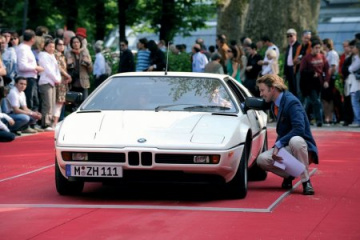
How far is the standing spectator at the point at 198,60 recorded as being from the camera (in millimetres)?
26047

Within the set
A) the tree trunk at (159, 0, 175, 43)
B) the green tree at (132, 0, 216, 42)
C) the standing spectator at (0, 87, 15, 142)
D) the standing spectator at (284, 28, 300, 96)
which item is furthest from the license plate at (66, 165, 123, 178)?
the tree trunk at (159, 0, 175, 43)

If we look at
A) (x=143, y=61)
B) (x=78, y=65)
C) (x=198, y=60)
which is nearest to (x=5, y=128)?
(x=78, y=65)

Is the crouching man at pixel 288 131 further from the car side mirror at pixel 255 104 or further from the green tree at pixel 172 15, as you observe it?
the green tree at pixel 172 15

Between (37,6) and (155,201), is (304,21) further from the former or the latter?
(155,201)

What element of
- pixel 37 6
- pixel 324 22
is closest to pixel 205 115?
pixel 37 6

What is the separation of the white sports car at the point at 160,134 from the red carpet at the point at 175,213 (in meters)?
0.32

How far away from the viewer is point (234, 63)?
25188 mm

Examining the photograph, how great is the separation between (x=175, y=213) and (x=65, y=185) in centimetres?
168

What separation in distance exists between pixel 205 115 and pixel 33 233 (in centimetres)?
321

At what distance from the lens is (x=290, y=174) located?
11773mm

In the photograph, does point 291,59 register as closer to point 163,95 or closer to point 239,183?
point 163,95

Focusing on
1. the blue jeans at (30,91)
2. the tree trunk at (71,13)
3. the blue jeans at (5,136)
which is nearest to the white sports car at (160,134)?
the blue jeans at (5,136)

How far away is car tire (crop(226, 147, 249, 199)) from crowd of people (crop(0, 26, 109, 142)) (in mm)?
8803

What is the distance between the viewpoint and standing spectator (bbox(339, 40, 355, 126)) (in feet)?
78.5
